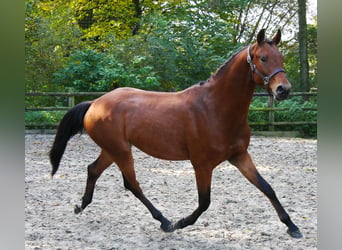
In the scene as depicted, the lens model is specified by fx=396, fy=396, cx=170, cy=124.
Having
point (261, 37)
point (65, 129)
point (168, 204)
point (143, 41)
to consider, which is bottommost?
point (168, 204)

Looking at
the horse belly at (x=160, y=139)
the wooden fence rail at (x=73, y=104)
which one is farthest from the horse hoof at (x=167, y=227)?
the wooden fence rail at (x=73, y=104)

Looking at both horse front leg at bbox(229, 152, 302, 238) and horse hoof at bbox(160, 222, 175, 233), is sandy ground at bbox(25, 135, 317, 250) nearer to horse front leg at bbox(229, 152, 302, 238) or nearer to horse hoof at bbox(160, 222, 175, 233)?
horse hoof at bbox(160, 222, 175, 233)

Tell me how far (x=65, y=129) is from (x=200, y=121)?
1.19m

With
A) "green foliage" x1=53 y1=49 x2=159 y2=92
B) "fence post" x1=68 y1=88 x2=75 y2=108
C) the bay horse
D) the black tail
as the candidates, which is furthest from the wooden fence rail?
the bay horse

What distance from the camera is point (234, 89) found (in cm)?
262

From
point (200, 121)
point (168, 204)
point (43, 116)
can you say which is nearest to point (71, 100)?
point (43, 116)

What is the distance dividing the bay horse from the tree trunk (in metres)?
1.76

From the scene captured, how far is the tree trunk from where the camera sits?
13.7 ft

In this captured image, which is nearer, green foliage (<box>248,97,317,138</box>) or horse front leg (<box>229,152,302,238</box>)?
horse front leg (<box>229,152,302,238</box>)

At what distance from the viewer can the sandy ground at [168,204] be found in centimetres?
289

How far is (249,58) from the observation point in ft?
8.18

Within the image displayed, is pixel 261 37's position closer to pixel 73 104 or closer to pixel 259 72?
pixel 259 72

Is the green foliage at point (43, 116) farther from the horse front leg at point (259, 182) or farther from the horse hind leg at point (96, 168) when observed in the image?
the horse front leg at point (259, 182)
